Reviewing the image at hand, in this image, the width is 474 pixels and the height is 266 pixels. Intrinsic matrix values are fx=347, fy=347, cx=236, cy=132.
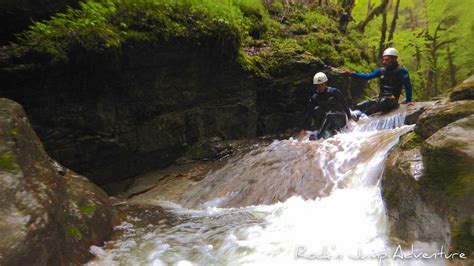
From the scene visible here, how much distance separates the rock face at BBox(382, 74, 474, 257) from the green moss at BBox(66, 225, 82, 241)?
10.5 ft

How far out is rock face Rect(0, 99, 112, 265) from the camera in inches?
107

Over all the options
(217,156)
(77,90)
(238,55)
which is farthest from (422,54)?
(77,90)

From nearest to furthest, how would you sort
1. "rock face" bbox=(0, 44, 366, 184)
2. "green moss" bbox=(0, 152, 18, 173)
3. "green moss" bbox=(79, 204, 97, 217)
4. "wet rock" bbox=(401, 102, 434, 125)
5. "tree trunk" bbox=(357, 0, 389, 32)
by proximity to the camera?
"green moss" bbox=(0, 152, 18, 173), "green moss" bbox=(79, 204, 97, 217), "rock face" bbox=(0, 44, 366, 184), "wet rock" bbox=(401, 102, 434, 125), "tree trunk" bbox=(357, 0, 389, 32)

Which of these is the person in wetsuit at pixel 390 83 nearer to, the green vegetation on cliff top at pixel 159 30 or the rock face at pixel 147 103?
the rock face at pixel 147 103

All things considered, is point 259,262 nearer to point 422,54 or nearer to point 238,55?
point 238,55

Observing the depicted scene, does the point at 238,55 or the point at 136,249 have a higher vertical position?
the point at 238,55

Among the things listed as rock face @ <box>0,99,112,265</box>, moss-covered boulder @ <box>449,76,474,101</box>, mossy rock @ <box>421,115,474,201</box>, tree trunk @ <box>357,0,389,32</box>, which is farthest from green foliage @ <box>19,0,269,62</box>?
tree trunk @ <box>357,0,389,32</box>

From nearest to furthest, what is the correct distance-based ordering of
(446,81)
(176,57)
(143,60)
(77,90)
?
(77,90)
(143,60)
(176,57)
(446,81)

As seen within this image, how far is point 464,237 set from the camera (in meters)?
2.57

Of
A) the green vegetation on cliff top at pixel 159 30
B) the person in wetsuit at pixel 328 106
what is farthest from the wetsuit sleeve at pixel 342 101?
the green vegetation on cliff top at pixel 159 30

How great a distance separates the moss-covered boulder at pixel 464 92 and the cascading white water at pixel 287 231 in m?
1.40

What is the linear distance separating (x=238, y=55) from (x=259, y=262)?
5.91 m

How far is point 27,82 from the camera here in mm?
5434

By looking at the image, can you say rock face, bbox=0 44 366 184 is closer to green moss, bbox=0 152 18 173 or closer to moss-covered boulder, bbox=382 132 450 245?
green moss, bbox=0 152 18 173
